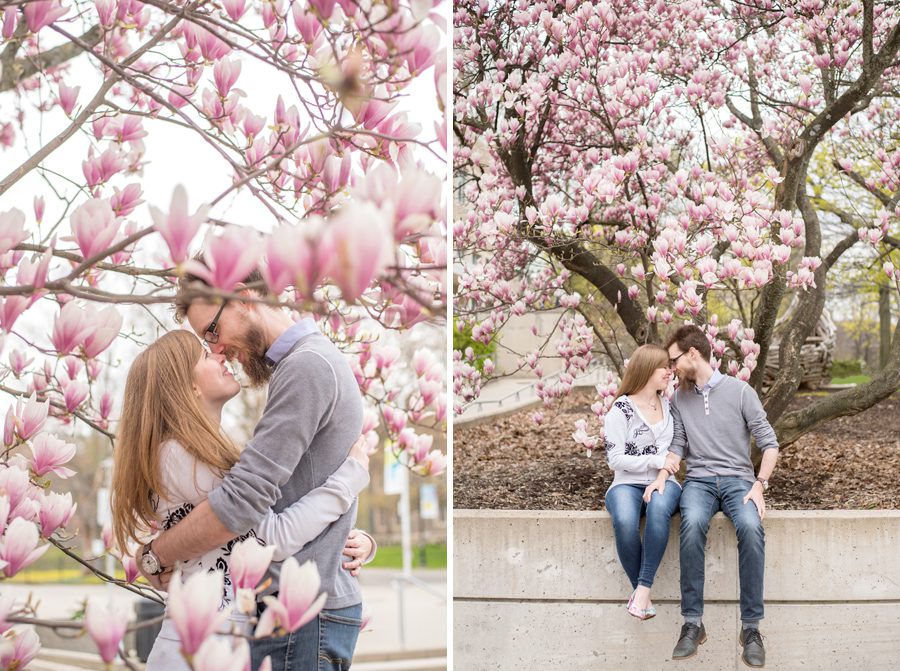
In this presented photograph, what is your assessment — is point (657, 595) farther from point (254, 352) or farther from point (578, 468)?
point (254, 352)

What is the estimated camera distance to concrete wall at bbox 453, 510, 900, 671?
2447 mm

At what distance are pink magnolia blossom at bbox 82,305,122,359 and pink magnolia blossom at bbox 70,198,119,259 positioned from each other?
11cm

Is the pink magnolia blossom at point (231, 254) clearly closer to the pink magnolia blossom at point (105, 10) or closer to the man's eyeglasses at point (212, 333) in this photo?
the man's eyeglasses at point (212, 333)

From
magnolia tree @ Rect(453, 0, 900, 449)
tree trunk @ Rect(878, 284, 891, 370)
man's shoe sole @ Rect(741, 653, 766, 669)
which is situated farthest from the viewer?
tree trunk @ Rect(878, 284, 891, 370)

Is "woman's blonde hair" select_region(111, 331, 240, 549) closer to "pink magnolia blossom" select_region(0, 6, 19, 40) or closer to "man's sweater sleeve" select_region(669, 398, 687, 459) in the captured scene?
"pink magnolia blossom" select_region(0, 6, 19, 40)

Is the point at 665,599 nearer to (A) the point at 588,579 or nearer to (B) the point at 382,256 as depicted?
(A) the point at 588,579

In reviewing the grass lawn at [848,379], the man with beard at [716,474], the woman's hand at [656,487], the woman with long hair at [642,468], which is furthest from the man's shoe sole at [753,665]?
the grass lawn at [848,379]

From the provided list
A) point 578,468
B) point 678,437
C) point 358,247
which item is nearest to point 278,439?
point 358,247

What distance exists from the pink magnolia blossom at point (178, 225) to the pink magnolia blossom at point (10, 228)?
1.06 ft

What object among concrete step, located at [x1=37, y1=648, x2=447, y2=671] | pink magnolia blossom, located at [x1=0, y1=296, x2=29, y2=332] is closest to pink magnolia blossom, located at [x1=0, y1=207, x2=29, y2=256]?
pink magnolia blossom, located at [x1=0, y1=296, x2=29, y2=332]

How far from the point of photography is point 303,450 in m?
1.12

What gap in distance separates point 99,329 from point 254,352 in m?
0.38

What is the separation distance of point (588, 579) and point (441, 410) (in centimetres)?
103

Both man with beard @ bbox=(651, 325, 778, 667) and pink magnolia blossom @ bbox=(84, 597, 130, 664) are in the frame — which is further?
man with beard @ bbox=(651, 325, 778, 667)
